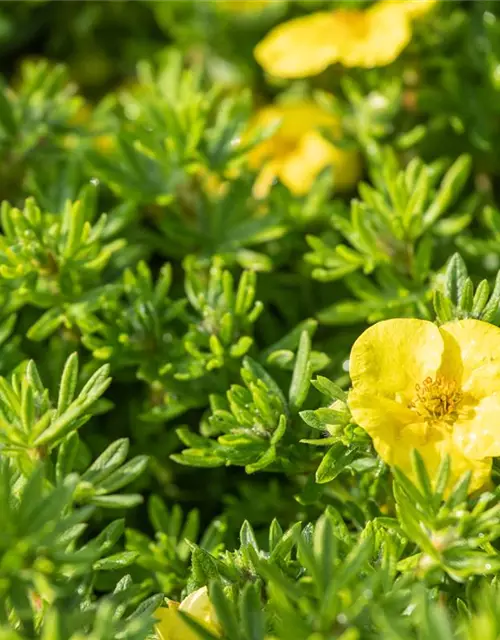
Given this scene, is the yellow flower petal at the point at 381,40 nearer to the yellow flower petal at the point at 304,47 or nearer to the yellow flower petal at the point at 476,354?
the yellow flower petal at the point at 304,47

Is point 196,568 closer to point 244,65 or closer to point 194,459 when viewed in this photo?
A: point 194,459

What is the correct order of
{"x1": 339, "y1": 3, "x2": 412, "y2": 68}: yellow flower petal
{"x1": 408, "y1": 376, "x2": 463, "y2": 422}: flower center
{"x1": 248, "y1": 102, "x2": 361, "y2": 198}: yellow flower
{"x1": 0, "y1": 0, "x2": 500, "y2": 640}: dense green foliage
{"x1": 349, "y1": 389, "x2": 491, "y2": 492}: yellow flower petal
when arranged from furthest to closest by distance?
{"x1": 248, "y1": 102, "x2": 361, "y2": 198}: yellow flower → {"x1": 339, "y1": 3, "x2": 412, "y2": 68}: yellow flower petal → {"x1": 408, "y1": 376, "x2": 463, "y2": 422}: flower center → {"x1": 349, "y1": 389, "x2": 491, "y2": 492}: yellow flower petal → {"x1": 0, "y1": 0, "x2": 500, "y2": 640}: dense green foliage

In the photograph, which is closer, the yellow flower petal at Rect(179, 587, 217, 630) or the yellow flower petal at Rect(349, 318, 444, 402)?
the yellow flower petal at Rect(179, 587, 217, 630)

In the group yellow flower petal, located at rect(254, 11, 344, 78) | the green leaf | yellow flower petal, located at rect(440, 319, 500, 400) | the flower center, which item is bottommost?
the green leaf

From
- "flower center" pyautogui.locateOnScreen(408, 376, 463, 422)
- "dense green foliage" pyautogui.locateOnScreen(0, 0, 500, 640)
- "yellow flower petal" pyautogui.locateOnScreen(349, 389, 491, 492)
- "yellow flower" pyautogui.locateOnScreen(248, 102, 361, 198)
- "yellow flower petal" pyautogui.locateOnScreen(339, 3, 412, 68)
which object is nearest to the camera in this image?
"dense green foliage" pyautogui.locateOnScreen(0, 0, 500, 640)

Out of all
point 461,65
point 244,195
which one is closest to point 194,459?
point 244,195

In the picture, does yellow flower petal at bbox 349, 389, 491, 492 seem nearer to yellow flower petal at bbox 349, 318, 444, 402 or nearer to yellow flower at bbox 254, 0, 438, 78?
yellow flower petal at bbox 349, 318, 444, 402

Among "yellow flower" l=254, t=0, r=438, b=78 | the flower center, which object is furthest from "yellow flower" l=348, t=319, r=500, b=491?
"yellow flower" l=254, t=0, r=438, b=78

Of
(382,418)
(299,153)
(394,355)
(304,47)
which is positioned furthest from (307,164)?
(382,418)
